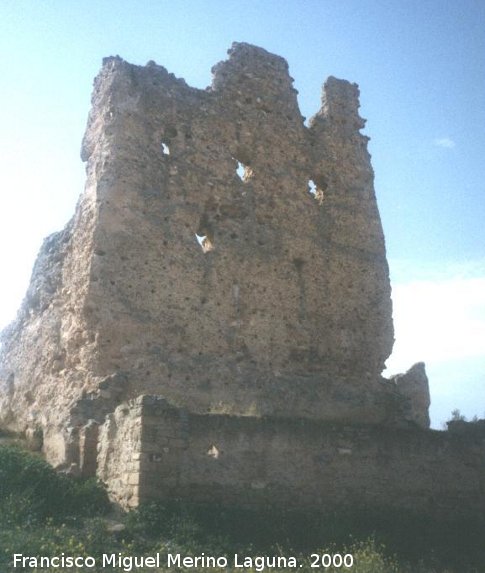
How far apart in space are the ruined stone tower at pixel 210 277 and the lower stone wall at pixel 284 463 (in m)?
0.26

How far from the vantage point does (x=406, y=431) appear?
11.0 m

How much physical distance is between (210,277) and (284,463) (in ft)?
15.1

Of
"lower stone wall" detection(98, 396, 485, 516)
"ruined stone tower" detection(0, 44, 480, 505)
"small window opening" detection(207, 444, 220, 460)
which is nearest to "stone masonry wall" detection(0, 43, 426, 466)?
"ruined stone tower" detection(0, 44, 480, 505)

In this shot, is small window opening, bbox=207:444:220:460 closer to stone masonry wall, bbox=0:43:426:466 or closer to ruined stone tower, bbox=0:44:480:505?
ruined stone tower, bbox=0:44:480:505

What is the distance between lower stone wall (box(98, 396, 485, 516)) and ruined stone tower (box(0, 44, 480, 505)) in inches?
10.2

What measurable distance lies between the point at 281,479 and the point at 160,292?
4.39 meters

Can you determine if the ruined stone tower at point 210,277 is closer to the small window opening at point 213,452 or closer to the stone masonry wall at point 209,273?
the stone masonry wall at point 209,273

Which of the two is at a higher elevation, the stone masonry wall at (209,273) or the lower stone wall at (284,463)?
the stone masonry wall at (209,273)

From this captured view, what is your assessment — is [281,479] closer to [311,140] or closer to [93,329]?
[93,329]

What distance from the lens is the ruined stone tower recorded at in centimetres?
1209

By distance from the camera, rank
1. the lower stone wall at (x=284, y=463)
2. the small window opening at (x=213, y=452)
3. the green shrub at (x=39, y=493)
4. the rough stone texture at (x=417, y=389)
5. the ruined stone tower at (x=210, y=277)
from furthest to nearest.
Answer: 1. the rough stone texture at (x=417, y=389)
2. the ruined stone tower at (x=210, y=277)
3. the small window opening at (x=213, y=452)
4. the lower stone wall at (x=284, y=463)
5. the green shrub at (x=39, y=493)

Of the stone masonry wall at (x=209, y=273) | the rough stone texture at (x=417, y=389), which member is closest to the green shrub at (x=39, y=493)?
the stone masonry wall at (x=209, y=273)

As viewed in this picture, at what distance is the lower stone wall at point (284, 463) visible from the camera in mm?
9219

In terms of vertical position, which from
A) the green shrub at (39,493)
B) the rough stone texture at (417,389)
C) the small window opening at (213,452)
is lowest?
the green shrub at (39,493)
